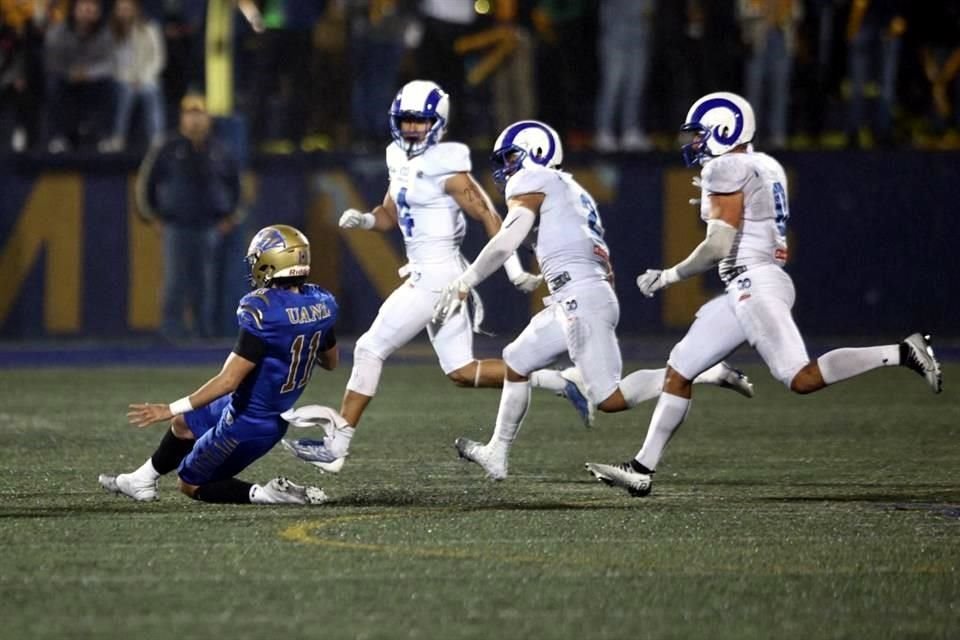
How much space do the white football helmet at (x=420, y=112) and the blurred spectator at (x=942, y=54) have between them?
24.0ft

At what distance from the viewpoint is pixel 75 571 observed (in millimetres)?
5594

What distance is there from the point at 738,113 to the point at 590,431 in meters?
3.21

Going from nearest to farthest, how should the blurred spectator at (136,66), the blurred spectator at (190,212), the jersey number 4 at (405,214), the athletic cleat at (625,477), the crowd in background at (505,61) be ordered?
the athletic cleat at (625,477)
the jersey number 4 at (405,214)
the crowd in background at (505,61)
the blurred spectator at (136,66)
the blurred spectator at (190,212)

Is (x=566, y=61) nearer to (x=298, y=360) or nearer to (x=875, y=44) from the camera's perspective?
(x=875, y=44)

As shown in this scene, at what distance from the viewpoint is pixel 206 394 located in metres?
6.75

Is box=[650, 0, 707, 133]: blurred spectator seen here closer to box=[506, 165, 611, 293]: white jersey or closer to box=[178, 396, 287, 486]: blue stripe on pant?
box=[506, 165, 611, 293]: white jersey

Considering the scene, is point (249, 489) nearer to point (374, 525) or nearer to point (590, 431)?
point (374, 525)

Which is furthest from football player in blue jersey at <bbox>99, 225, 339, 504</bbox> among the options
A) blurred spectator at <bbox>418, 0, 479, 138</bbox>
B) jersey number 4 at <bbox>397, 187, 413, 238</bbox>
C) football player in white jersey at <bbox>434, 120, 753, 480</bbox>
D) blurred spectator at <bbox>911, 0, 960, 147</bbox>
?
blurred spectator at <bbox>911, 0, 960, 147</bbox>

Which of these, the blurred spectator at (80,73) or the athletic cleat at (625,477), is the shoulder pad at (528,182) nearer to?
the athletic cleat at (625,477)

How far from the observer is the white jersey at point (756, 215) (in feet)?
24.3

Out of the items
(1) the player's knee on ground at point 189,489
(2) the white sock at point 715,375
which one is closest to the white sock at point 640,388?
(2) the white sock at point 715,375

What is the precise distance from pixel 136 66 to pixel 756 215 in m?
8.68

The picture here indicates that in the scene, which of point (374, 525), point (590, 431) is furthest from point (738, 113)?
point (590, 431)

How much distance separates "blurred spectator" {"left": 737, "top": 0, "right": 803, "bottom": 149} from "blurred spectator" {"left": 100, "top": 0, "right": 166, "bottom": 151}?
471 centimetres
